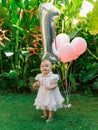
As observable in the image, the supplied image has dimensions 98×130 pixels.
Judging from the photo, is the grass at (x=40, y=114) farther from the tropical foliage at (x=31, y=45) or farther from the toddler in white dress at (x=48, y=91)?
the tropical foliage at (x=31, y=45)

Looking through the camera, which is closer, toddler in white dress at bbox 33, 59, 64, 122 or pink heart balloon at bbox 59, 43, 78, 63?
toddler in white dress at bbox 33, 59, 64, 122

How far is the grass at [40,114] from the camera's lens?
4.50 m

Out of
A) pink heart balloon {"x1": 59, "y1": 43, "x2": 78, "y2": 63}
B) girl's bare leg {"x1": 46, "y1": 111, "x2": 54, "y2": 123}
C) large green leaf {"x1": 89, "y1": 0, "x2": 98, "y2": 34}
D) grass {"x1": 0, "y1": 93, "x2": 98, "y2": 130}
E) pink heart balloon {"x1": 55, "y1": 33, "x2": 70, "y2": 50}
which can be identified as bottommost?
grass {"x1": 0, "y1": 93, "x2": 98, "y2": 130}

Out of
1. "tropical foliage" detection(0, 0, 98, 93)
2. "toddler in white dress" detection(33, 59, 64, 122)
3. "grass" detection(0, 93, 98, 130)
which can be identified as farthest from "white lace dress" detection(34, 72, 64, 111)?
"tropical foliage" detection(0, 0, 98, 93)

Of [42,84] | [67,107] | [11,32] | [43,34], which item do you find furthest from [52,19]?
[11,32]

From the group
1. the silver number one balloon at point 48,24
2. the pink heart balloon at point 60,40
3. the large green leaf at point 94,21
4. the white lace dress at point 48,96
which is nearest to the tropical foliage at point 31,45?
the large green leaf at point 94,21

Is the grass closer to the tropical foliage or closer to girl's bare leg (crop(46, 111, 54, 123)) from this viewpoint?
girl's bare leg (crop(46, 111, 54, 123))

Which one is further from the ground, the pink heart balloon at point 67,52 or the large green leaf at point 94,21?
the large green leaf at point 94,21

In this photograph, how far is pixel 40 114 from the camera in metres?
4.98

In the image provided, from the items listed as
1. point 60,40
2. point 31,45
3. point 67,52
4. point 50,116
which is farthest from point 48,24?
point 31,45

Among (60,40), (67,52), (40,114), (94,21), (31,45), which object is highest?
(94,21)

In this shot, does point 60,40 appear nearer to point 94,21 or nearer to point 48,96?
point 48,96

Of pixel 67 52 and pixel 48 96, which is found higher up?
pixel 67 52

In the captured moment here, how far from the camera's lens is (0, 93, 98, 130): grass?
450 centimetres
